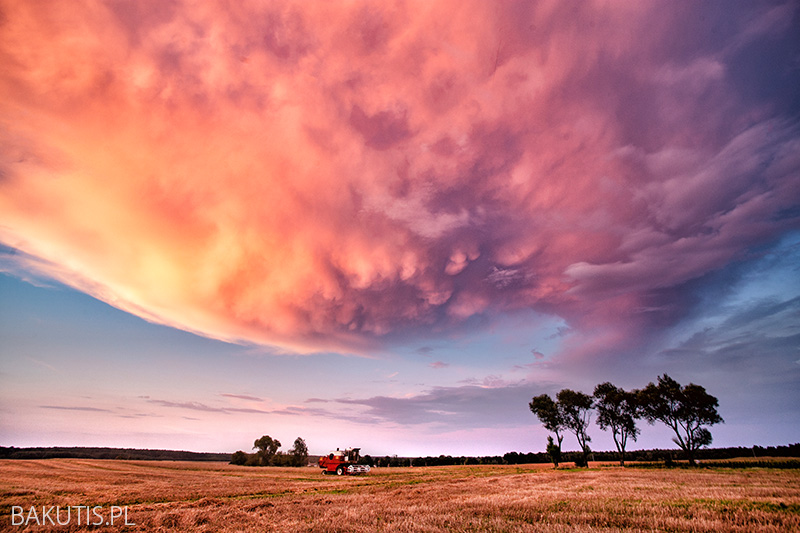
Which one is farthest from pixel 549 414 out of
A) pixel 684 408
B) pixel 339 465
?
pixel 339 465

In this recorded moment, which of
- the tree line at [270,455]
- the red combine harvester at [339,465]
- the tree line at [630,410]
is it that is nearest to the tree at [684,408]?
the tree line at [630,410]

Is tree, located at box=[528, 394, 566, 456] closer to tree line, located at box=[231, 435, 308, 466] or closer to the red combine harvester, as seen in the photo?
the red combine harvester

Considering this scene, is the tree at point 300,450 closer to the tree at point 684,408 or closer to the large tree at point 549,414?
the large tree at point 549,414

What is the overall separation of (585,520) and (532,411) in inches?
3321

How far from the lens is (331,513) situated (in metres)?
15.3

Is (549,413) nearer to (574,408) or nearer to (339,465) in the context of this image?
(574,408)

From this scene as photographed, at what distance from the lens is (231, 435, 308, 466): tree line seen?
352ft

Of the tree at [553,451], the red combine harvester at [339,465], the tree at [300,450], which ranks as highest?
the red combine harvester at [339,465]

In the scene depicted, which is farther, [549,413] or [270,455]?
[270,455]

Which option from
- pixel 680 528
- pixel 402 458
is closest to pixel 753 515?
pixel 680 528

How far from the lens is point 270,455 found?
384 feet

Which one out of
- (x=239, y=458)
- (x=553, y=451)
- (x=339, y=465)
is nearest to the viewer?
(x=339, y=465)

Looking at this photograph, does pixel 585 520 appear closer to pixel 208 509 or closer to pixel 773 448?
pixel 208 509

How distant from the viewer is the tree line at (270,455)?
10725 cm
